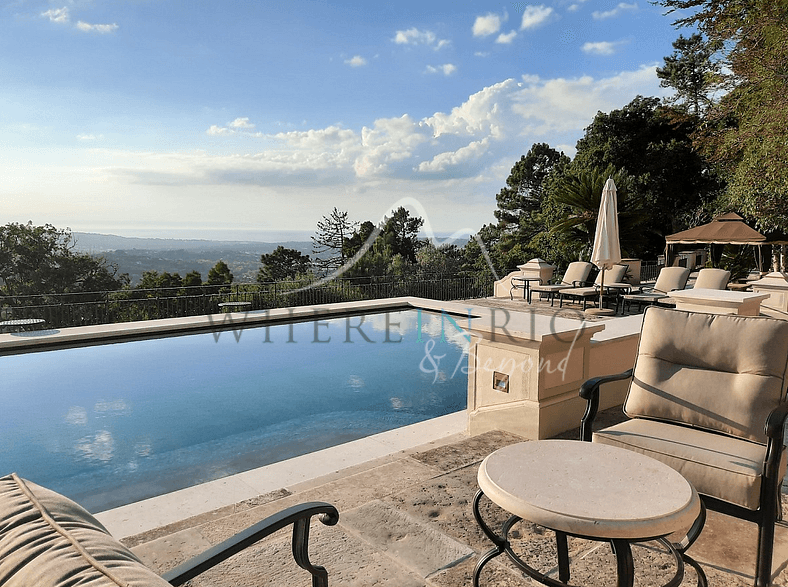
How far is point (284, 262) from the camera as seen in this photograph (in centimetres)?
3312

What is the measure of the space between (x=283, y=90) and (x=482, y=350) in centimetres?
2210

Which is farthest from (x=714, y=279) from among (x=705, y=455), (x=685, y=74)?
(x=685, y=74)

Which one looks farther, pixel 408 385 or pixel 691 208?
pixel 691 208

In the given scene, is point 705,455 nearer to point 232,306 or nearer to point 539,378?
point 539,378

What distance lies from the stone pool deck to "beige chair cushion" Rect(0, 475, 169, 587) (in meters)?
1.41

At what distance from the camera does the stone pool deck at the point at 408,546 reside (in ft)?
6.66

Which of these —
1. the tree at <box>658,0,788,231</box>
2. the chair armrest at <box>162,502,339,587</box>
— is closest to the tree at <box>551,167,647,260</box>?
the tree at <box>658,0,788,231</box>

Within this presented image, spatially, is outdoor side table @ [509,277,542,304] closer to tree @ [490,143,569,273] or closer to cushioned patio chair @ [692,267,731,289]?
cushioned patio chair @ [692,267,731,289]

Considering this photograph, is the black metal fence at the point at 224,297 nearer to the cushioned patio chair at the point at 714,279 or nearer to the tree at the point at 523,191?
the cushioned patio chair at the point at 714,279

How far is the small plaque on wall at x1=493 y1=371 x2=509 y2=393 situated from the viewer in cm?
387

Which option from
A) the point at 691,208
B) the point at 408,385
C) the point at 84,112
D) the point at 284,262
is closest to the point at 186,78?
the point at 84,112

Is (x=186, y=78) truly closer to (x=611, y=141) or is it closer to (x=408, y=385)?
(x=408, y=385)

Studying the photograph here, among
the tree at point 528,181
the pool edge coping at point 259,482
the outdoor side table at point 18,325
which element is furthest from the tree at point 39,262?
the tree at point 528,181

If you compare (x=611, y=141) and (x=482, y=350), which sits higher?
(x=611, y=141)
